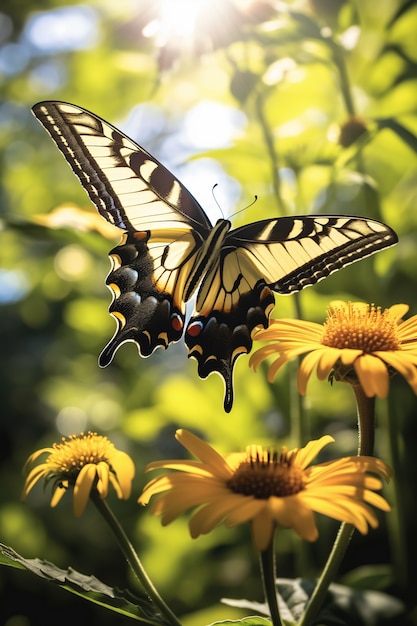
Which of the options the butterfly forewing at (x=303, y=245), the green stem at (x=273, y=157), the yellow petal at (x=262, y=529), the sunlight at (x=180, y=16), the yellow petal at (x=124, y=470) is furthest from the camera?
the sunlight at (x=180, y=16)

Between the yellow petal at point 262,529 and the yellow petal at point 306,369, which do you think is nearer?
the yellow petal at point 262,529

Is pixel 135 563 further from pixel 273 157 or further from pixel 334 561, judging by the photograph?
pixel 273 157

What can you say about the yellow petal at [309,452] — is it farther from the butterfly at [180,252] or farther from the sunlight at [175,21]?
the sunlight at [175,21]

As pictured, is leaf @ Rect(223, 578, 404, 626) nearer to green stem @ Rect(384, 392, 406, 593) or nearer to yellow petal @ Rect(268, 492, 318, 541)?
green stem @ Rect(384, 392, 406, 593)

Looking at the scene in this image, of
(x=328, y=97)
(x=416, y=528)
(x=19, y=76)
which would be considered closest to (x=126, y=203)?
(x=328, y=97)

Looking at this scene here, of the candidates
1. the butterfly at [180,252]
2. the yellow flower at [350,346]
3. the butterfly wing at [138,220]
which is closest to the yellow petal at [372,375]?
the yellow flower at [350,346]

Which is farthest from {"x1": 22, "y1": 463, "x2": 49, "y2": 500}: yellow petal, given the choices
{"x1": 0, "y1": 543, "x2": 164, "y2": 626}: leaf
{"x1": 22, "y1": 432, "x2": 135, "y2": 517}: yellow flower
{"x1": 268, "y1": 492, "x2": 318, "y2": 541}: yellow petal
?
{"x1": 268, "y1": 492, "x2": 318, "y2": 541}: yellow petal

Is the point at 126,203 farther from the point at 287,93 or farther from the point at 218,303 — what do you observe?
the point at 287,93
